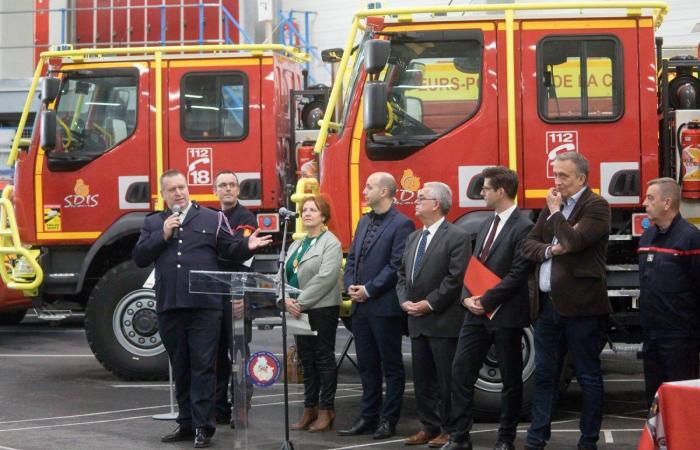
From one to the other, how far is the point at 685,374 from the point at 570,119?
2.52m

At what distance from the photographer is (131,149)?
41.3 feet

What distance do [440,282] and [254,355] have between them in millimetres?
1376

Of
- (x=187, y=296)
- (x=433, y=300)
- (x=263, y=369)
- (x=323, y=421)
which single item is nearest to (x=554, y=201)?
(x=433, y=300)

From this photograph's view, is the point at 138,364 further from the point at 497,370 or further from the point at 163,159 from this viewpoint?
the point at 497,370

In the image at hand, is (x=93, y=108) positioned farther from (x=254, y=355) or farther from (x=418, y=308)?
(x=418, y=308)

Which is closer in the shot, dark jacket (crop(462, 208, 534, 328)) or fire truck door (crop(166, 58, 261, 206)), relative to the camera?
dark jacket (crop(462, 208, 534, 328))

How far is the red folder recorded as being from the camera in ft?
28.7

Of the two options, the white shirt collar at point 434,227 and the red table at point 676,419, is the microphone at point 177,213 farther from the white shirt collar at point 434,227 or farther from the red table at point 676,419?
the red table at point 676,419

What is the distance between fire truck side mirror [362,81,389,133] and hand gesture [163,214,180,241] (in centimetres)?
166

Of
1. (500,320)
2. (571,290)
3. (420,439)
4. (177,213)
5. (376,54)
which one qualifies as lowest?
(420,439)

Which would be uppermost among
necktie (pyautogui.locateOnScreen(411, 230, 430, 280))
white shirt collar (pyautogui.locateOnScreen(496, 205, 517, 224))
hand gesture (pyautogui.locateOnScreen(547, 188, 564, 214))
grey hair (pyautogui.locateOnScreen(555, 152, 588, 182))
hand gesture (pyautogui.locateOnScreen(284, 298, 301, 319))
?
grey hair (pyautogui.locateOnScreen(555, 152, 588, 182))

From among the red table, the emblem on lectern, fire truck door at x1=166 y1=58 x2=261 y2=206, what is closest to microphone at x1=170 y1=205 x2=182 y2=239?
the emblem on lectern

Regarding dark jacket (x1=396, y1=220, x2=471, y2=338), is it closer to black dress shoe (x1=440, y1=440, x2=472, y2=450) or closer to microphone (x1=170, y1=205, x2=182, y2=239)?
black dress shoe (x1=440, y1=440, x2=472, y2=450)

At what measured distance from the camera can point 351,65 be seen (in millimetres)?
11023
